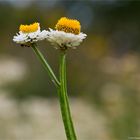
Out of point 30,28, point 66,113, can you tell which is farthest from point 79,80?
point 66,113

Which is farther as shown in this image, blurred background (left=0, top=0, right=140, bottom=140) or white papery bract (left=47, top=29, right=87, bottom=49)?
blurred background (left=0, top=0, right=140, bottom=140)

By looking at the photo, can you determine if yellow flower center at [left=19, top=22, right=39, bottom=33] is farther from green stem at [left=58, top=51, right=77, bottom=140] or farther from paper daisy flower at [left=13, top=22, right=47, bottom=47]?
green stem at [left=58, top=51, right=77, bottom=140]

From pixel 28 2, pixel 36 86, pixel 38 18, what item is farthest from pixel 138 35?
pixel 36 86

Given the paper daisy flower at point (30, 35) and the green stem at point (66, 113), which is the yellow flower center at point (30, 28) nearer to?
the paper daisy flower at point (30, 35)

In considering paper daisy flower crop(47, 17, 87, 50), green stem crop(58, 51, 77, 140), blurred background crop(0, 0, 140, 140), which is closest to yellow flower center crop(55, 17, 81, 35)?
paper daisy flower crop(47, 17, 87, 50)

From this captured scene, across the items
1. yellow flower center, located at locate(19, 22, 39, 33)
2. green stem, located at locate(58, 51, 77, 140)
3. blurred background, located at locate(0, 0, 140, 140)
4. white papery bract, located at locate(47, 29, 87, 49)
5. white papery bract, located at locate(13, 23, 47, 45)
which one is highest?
blurred background, located at locate(0, 0, 140, 140)

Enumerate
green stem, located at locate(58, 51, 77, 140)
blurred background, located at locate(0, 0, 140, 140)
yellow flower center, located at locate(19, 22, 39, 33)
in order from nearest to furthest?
green stem, located at locate(58, 51, 77, 140), yellow flower center, located at locate(19, 22, 39, 33), blurred background, located at locate(0, 0, 140, 140)
